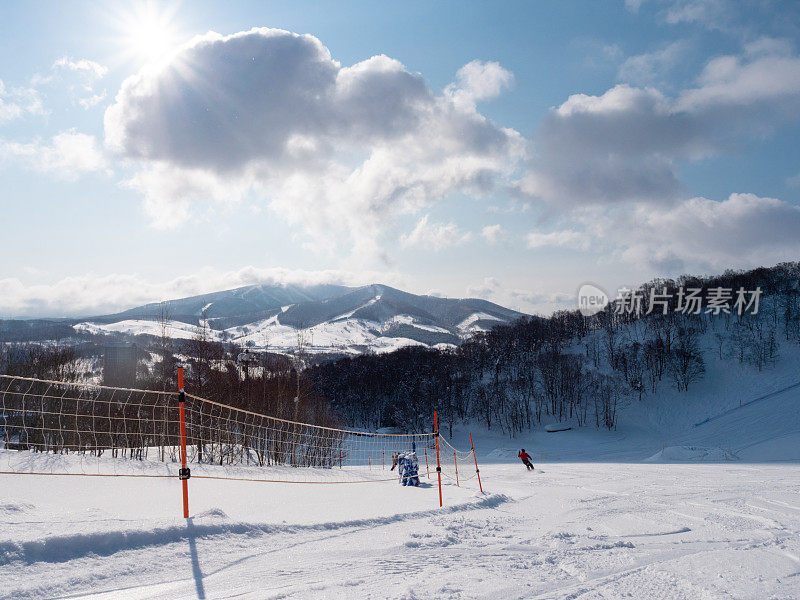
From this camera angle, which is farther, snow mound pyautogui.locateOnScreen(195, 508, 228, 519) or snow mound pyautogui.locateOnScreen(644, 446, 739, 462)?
snow mound pyautogui.locateOnScreen(644, 446, 739, 462)

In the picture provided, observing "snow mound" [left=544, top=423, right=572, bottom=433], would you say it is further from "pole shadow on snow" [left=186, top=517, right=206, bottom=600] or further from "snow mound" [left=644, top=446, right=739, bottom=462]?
"pole shadow on snow" [left=186, top=517, right=206, bottom=600]

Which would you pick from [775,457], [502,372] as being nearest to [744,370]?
[502,372]

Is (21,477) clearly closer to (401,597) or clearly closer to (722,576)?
(401,597)

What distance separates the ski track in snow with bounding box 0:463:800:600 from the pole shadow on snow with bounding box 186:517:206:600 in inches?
0.7

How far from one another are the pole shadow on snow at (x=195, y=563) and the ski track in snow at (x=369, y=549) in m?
0.02

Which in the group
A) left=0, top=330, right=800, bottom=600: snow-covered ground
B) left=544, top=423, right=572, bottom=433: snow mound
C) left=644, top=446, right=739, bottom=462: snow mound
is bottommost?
left=544, top=423, right=572, bottom=433: snow mound

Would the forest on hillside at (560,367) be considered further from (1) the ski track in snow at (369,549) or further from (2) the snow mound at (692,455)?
(1) the ski track in snow at (369,549)

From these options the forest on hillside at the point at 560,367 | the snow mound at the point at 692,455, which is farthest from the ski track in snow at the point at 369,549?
the forest on hillside at the point at 560,367

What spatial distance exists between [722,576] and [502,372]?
85638 millimetres

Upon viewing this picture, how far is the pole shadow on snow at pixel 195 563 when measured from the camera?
4.08 m

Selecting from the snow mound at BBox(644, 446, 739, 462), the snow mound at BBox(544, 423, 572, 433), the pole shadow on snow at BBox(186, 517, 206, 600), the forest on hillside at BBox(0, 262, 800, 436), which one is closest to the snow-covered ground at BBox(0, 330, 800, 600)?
the pole shadow on snow at BBox(186, 517, 206, 600)

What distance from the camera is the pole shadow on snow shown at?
4.08 m

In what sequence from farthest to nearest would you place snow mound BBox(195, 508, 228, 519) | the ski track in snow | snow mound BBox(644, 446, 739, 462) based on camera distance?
snow mound BBox(644, 446, 739, 462)
snow mound BBox(195, 508, 228, 519)
the ski track in snow

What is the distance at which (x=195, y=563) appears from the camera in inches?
189
